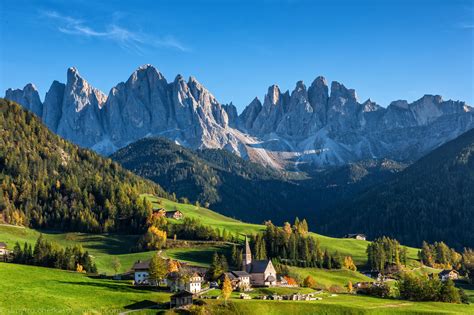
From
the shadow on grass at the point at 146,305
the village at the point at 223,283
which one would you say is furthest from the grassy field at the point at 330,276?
the shadow on grass at the point at 146,305

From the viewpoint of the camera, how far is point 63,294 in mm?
114312

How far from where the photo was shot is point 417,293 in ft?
473

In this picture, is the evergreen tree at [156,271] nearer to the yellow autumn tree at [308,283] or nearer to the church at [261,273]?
the church at [261,273]

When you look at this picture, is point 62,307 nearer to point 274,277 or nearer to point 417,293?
point 274,277

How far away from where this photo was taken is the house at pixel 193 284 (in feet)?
430

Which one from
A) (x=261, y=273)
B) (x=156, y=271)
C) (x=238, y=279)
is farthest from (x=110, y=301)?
(x=261, y=273)

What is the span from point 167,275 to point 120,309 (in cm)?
3239

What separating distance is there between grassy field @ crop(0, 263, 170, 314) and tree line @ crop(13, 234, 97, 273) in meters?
14.0

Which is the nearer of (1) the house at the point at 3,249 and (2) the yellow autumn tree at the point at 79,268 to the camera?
(2) the yellow autumn tree at the point at 79,268

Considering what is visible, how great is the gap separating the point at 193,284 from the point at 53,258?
43157 mm

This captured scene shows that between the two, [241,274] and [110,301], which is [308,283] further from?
[110,301]

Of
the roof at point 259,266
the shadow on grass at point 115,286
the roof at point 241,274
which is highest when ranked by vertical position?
the roof at point 259,266

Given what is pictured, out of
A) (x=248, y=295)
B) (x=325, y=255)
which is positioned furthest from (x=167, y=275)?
(x=325, y=255)

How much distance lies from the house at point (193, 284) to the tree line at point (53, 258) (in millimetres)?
35029
